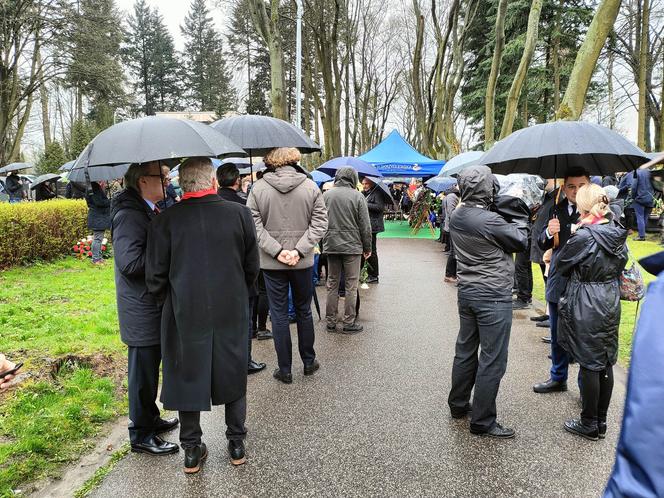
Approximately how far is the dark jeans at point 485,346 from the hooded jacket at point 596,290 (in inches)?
18.6

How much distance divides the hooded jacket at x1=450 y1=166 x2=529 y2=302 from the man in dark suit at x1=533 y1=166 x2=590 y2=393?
824 mm

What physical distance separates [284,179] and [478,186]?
1.82m

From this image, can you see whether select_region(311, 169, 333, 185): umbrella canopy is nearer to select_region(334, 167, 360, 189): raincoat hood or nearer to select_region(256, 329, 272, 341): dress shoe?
select_region(334, 167, 360, 189): raincoat hood

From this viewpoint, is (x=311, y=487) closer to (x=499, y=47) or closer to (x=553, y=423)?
(x=553, y=423)

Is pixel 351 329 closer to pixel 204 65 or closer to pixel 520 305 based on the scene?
pixel 520 305

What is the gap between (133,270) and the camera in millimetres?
3010

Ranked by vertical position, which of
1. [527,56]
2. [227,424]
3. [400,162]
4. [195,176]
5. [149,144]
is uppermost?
[527,56]

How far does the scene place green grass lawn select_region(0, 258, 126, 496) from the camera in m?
3.25

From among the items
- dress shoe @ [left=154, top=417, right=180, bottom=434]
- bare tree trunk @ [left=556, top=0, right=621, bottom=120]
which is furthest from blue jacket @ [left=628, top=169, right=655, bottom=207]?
dress shoe @ [left=154, top=417, right=180, bottom=434]

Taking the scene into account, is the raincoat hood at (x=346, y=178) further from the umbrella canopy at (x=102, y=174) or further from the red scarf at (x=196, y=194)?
the red scarf at (x=196, y=194)

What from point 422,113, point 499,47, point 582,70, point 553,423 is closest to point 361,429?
point 553,423

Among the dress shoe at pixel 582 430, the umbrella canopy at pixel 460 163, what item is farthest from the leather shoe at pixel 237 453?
the umbrella canopy at pixel 460 163

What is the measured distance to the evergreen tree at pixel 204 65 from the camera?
50.8 meters

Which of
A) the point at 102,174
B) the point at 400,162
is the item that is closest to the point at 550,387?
the point at 102,174
